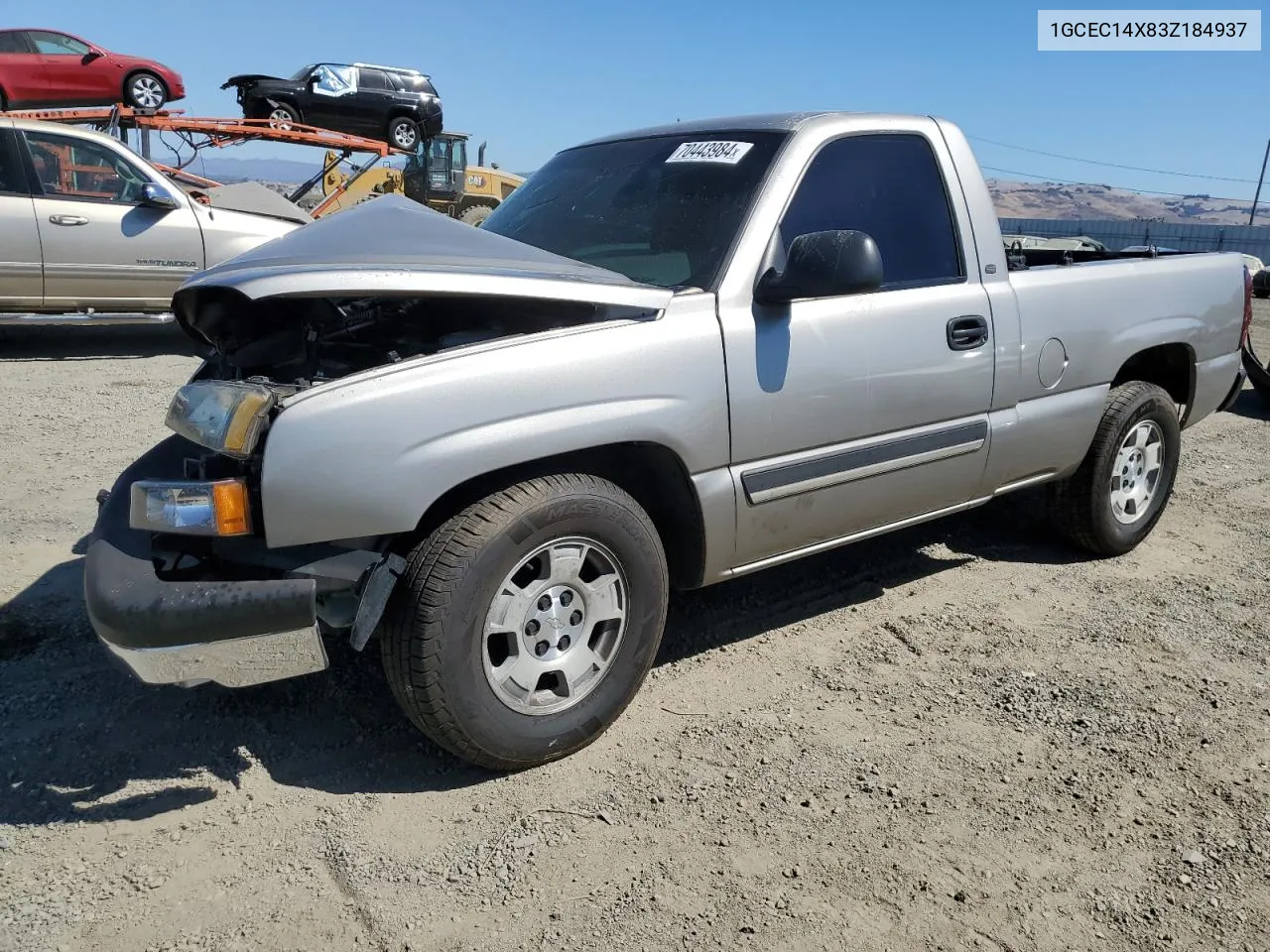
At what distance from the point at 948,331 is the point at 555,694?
1880 millimetres

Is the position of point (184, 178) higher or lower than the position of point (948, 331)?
higher

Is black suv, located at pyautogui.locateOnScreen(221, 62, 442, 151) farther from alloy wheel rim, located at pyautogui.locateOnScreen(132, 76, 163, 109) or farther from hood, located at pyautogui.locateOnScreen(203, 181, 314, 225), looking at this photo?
hood, located at pyautogui.locateOnScreen(203, 181, 314, 225)

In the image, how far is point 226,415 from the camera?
8.17ft

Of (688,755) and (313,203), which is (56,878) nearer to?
(688,755)

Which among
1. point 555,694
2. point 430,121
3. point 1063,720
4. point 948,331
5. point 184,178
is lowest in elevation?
point 1063,720

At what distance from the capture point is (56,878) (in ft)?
7.82

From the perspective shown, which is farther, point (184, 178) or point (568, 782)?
point (184, 178)

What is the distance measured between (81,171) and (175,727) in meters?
7.32

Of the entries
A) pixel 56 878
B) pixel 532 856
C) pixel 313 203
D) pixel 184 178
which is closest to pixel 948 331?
pixel 532 856

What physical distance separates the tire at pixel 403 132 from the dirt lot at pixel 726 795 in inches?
640

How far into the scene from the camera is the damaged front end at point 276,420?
243 cm

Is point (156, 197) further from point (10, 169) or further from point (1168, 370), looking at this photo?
point (1168, 370)

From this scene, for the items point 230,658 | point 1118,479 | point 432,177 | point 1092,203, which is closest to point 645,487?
point 230,658

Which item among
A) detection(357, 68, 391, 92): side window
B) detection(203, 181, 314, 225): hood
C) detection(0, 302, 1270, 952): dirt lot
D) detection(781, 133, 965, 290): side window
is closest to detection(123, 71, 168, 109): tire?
detection(357, 68, 391, 92): side window
